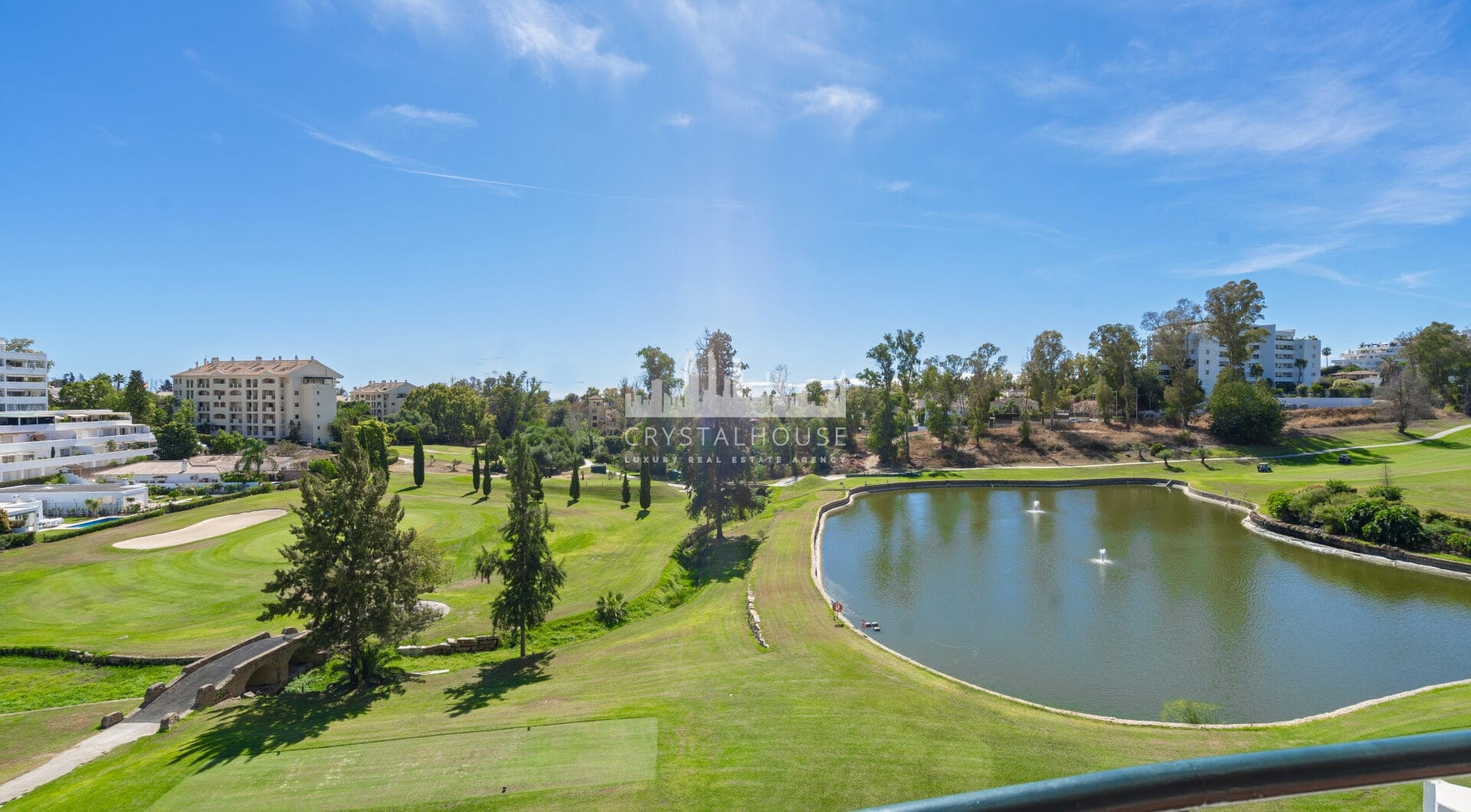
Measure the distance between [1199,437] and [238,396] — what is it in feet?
317

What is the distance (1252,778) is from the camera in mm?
1481

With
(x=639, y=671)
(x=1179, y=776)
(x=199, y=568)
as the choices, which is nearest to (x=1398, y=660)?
(x=639, y=671)

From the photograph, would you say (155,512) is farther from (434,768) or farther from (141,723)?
(434,768)

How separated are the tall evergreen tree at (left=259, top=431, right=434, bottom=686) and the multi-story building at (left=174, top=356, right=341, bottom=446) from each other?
64.1 metres

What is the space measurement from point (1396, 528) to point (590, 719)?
33.6 meters

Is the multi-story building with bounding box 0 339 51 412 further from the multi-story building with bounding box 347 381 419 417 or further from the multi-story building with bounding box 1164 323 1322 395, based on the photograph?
the multi-story building with bounding box 1164 323 1322 395

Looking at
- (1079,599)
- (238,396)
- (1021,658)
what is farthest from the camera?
(238,396)

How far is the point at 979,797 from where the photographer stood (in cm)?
136

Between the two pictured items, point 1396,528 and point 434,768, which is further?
point 1396,528

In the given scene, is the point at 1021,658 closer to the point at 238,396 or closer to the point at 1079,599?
the point at 1079,599

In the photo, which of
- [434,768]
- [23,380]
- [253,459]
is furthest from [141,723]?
[23,380]

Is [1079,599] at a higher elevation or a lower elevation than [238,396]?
lower

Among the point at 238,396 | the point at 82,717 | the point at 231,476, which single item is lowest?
the point at 82,717

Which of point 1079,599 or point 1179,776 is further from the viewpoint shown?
point 1079,599
